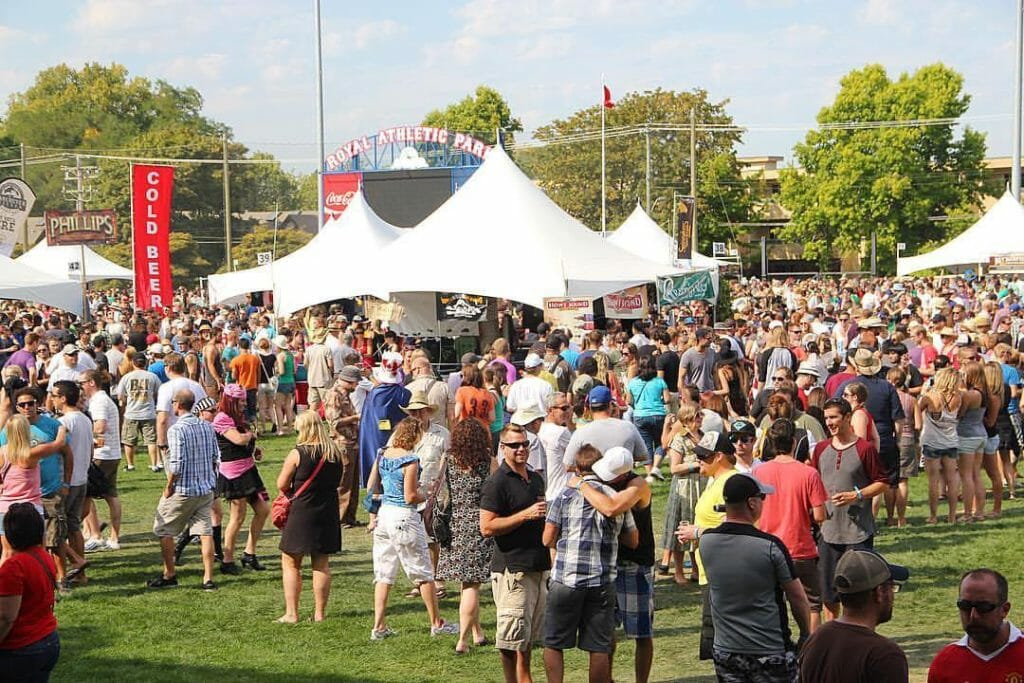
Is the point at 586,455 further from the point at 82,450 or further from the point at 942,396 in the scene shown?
the point at 942,396

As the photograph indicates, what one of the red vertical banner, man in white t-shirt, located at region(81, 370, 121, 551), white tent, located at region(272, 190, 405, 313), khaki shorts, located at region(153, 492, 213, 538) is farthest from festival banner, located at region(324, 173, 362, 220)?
khaki shorts, located at region(153, 492, 213, 538)

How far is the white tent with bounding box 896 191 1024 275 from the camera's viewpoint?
A: 2739 centimetres

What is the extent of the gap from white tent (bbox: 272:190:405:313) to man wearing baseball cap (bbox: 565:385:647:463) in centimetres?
901

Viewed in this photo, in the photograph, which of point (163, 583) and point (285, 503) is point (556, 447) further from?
point (163, 583)

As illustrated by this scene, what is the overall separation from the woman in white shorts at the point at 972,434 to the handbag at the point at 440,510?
5.79 metres

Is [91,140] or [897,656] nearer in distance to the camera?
[897,656]

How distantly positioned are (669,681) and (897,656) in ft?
12.1

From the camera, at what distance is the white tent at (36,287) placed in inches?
779

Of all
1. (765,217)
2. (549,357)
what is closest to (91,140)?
(765,217)

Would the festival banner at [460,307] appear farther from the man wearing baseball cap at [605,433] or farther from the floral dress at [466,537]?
the floral dress at [466,537]

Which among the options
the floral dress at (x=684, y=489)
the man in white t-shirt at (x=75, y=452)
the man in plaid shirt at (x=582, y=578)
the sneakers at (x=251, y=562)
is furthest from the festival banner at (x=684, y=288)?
the man in plaid shirt at (x=582, y=578)

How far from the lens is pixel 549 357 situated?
1378cm

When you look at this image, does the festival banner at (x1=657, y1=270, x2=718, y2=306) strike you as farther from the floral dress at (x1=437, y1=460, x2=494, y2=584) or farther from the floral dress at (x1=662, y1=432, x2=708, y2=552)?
the floral dress at (x1=437, y1=460, x2=494, y2=584)

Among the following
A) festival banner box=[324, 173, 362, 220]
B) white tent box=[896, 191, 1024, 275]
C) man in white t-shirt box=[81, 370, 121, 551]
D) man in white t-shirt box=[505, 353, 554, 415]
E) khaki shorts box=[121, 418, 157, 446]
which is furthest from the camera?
festival banner box=[324, 173, 362, 220]
